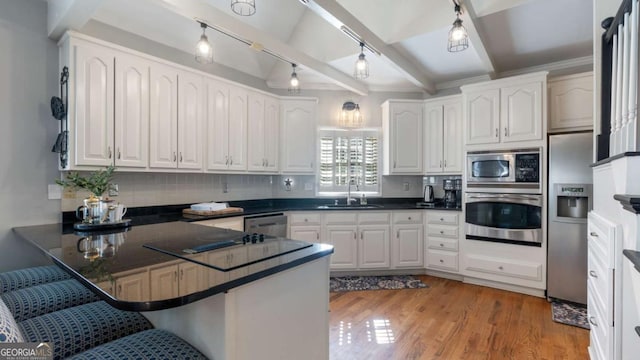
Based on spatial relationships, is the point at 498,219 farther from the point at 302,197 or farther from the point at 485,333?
the point at 302,197

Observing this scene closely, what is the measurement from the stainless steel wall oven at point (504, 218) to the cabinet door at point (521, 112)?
673 millimetres

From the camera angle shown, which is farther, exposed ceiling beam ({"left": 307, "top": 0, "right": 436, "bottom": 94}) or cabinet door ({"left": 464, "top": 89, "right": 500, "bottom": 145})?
cabinet door ({"left": 464, "top": 89, "right": 500, "bottom": 145})

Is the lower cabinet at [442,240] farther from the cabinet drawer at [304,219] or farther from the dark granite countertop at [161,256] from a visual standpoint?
the dark granite countertop at [161,256]

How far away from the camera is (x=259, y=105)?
379 cm

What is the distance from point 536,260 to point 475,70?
2382 millimetres

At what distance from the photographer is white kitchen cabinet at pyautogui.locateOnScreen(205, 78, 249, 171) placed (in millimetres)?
3281

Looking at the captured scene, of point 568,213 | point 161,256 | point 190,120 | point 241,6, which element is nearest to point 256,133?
Result: point 190,120

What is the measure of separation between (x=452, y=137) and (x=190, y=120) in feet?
10.5

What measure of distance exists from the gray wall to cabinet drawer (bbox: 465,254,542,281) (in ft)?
13.9

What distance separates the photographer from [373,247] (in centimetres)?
385

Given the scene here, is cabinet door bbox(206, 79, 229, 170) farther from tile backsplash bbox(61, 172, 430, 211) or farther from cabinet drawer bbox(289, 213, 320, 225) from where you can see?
cabinet drawer bbox(289, 213, 320, 225)

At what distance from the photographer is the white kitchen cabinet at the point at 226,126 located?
3281 millimetres

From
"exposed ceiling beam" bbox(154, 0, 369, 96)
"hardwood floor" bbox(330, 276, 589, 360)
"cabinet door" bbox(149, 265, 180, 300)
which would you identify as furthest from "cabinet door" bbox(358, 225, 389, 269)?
"cabinet door" bbox(149, 265, 180, 300)

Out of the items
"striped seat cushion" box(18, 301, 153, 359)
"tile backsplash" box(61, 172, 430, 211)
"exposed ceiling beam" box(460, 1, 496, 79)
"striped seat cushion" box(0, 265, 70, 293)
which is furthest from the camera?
"tile backsplash" box(61, 172, 430, 211)
